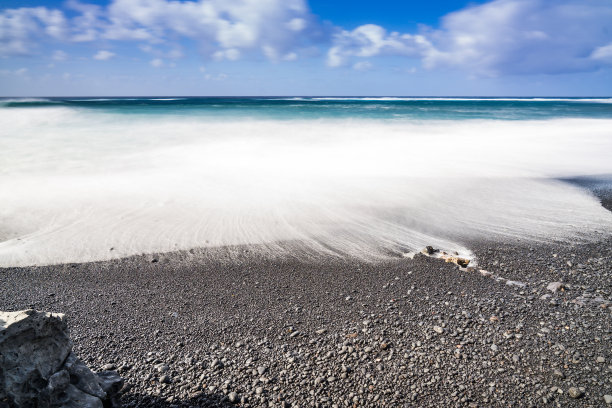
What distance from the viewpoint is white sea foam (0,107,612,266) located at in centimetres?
550

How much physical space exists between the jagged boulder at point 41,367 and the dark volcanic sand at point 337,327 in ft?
1.89

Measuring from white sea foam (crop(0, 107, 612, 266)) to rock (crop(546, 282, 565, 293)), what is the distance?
4.05 feet

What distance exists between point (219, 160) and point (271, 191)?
4742 mm

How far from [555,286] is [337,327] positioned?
2414 mm

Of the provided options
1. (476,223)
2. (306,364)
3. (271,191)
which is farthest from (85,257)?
(476,223)

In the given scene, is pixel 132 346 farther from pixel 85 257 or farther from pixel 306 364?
pixel 85 257

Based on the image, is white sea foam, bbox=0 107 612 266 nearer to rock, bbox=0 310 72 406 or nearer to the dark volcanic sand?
the dark volcanic sand

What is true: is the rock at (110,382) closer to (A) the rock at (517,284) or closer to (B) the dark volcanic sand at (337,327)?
(B) the dark volcanic sand at (337,327)

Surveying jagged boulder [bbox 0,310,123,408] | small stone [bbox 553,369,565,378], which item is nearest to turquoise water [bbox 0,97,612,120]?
small stone [bbox 553,369,565,378]

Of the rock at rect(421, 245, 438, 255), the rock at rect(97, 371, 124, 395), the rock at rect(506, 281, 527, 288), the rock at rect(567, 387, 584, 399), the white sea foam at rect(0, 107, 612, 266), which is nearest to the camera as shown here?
the rock at rect(97, 371, 124, 395)

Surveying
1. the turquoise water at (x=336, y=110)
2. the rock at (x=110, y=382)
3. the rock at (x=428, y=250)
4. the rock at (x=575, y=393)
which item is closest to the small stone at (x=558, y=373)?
the rock at (x=575, y=393)

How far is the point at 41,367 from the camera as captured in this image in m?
1.99

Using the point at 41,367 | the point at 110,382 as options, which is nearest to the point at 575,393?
the point at 110,382

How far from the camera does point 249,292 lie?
4.03 meters
